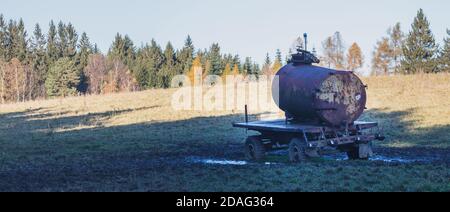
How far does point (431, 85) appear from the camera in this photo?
42.2m

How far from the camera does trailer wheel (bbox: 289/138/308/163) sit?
48.7 ft

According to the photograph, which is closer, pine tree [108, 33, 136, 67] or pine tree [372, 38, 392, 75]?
pine tree [372, 38, 392, 75]

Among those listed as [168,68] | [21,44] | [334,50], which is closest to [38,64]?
[21,44]

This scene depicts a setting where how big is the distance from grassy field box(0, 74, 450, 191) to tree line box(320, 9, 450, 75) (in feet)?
94.6

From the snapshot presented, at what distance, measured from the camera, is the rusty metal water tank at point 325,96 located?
590 inches

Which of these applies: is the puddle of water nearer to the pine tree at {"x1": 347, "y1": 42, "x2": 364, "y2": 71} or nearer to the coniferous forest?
the coniferous forest

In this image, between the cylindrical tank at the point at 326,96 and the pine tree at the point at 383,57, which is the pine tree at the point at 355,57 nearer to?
the pine tree at the point at 383,57

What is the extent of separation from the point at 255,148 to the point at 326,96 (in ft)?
9.67

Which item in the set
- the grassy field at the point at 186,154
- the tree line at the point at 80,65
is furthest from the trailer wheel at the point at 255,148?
the tree line at the point at 80,65

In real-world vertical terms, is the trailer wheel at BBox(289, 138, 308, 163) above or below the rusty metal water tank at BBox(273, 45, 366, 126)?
below

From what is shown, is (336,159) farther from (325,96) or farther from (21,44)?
(21,44)

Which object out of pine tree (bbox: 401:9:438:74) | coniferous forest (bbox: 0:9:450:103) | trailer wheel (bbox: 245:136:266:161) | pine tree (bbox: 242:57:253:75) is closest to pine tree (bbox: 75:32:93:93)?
coniferous forest (bbox: 0:9:450:103)
